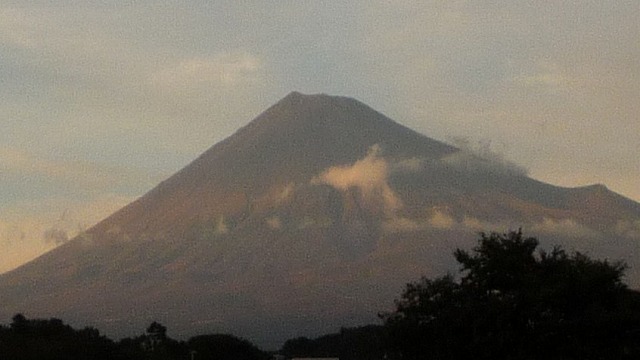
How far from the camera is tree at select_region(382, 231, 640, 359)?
136ft

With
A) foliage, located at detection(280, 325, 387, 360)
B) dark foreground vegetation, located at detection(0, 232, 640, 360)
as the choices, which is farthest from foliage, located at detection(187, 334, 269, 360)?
dark foreground vegetation, located at detection(0, 232, 640, 360)

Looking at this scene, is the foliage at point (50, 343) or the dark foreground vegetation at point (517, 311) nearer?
the dark foreground vegetation at point (517, 311)

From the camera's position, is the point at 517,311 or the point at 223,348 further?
the point at 223,348

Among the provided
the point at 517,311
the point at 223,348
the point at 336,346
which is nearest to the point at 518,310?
the point at 517,311

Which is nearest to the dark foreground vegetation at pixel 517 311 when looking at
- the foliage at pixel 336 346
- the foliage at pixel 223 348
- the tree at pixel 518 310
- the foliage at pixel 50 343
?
the tree at pixel 518 310

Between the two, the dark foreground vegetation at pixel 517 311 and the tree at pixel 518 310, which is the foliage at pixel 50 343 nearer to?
the dark foreground vegetation at pixel 517 311

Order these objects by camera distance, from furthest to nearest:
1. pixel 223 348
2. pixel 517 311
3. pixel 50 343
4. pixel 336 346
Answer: pixel 336 346
pixel 223 348
pixel 50 343
pixel 517 311

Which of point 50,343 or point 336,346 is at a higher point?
point 336,346

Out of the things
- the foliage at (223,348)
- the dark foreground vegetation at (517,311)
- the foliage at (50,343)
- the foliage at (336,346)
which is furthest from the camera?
the foliage at (336,346)

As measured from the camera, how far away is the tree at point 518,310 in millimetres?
41406

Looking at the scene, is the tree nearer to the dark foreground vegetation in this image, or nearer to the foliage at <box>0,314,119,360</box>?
the dark foreground vegetation

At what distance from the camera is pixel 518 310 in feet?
138

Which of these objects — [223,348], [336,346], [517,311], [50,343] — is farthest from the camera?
[336,346]

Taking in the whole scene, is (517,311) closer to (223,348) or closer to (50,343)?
(50,343)
